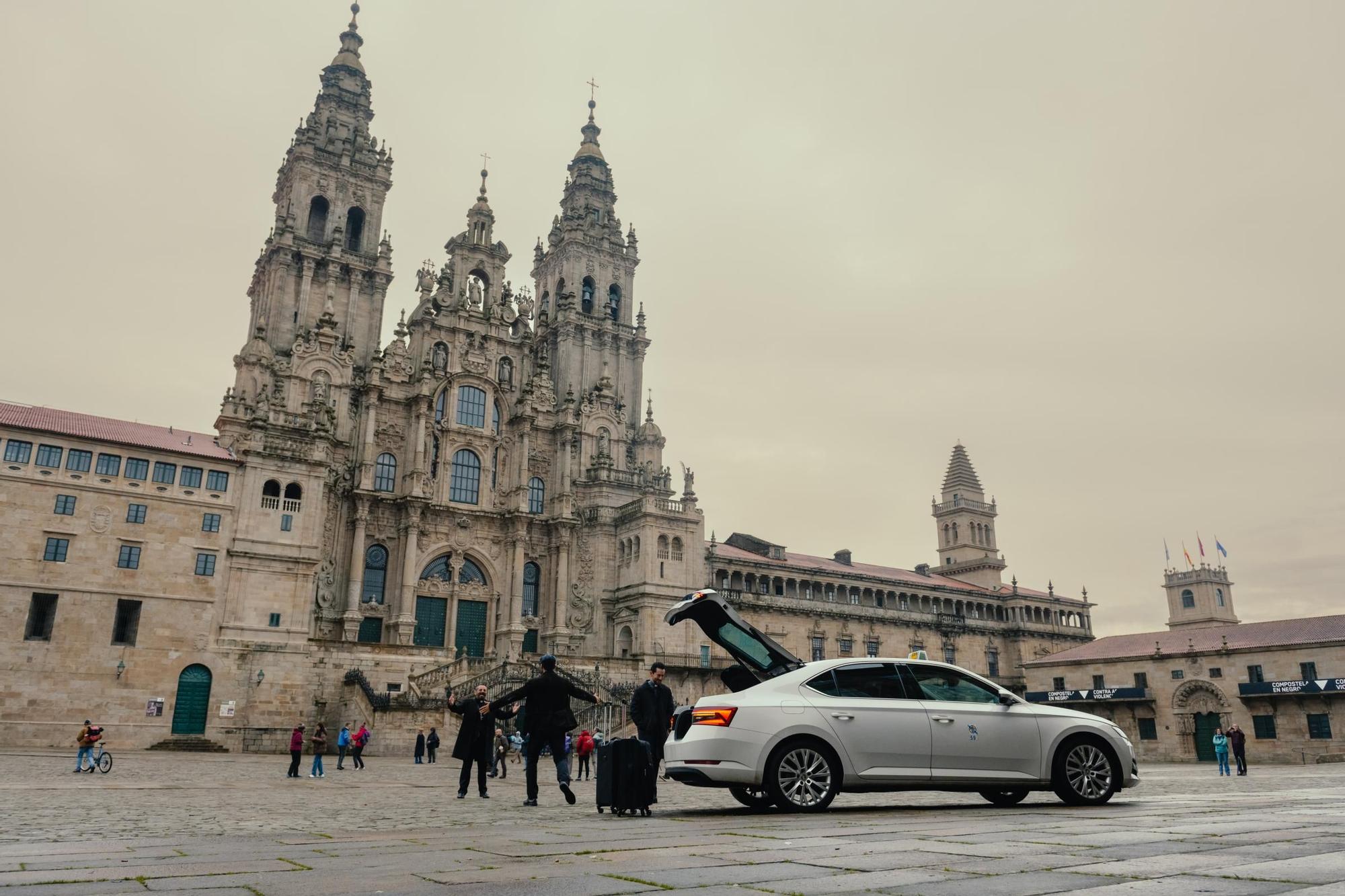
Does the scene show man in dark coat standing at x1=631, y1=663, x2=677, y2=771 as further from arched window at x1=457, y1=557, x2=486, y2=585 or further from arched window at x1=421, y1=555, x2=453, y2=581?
arched window at x1=457, y1=557, x2=486, y2=585

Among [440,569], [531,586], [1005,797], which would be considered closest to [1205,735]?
[531,586]

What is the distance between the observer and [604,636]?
54188 millimetres

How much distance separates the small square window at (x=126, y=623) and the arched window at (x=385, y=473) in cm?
1523


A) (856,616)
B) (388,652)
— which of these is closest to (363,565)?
(388,652)

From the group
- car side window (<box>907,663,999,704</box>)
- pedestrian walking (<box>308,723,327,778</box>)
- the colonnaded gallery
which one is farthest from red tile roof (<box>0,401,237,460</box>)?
car side window (<box>907,663,999,704</box>)

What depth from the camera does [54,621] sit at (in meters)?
35.0

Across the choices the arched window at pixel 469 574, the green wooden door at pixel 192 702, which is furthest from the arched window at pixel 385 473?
the green wooden door at pixel 192 702

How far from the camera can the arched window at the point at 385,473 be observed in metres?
50.6

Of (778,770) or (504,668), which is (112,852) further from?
(504,668)

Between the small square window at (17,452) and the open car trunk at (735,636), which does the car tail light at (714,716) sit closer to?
the open car trunk at (735,636)

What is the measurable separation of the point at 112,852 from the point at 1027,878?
646cm

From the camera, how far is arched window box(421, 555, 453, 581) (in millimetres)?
50656

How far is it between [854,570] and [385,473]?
3493cm

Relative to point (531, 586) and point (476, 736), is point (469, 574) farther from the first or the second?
point (476, 736)
